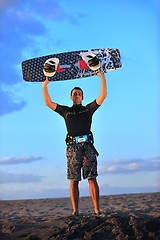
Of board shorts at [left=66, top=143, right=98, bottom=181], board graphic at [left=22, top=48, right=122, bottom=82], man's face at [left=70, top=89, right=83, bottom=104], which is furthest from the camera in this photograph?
board graphic at [left=22, top=48, right=122, bottom=82]

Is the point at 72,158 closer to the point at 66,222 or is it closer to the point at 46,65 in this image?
the point at 66,222

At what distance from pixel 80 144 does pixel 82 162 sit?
0.26 m

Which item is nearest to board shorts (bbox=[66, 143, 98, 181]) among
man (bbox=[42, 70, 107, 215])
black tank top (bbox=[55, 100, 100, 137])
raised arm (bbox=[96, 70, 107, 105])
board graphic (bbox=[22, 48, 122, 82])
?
man (bbox=[42, 70, 107, 215])

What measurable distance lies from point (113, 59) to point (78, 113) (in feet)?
6.04

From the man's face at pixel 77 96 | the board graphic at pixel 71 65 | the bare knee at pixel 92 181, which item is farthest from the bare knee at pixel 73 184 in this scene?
the board graphic at pixel 71 65

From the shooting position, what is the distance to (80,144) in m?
6.03

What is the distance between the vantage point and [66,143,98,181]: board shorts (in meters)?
5.97

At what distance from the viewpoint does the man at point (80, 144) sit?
599 cm

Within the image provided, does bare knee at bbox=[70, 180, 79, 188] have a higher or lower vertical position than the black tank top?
lower

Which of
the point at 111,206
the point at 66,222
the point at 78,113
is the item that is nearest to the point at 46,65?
the point at 78,113

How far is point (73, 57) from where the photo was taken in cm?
759

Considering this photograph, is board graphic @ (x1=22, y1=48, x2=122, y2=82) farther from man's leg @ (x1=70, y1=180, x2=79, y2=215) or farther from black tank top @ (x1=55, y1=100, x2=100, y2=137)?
man's leg @ (x1=70, y1=180, x2=79, y2=215)

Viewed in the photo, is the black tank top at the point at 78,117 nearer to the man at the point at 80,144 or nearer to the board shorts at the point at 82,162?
the man at the point at 80,144

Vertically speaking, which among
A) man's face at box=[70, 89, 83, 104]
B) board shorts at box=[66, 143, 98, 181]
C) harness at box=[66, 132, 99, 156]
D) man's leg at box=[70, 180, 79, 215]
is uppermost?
man's face at box=[70, 89, 83, 104]
